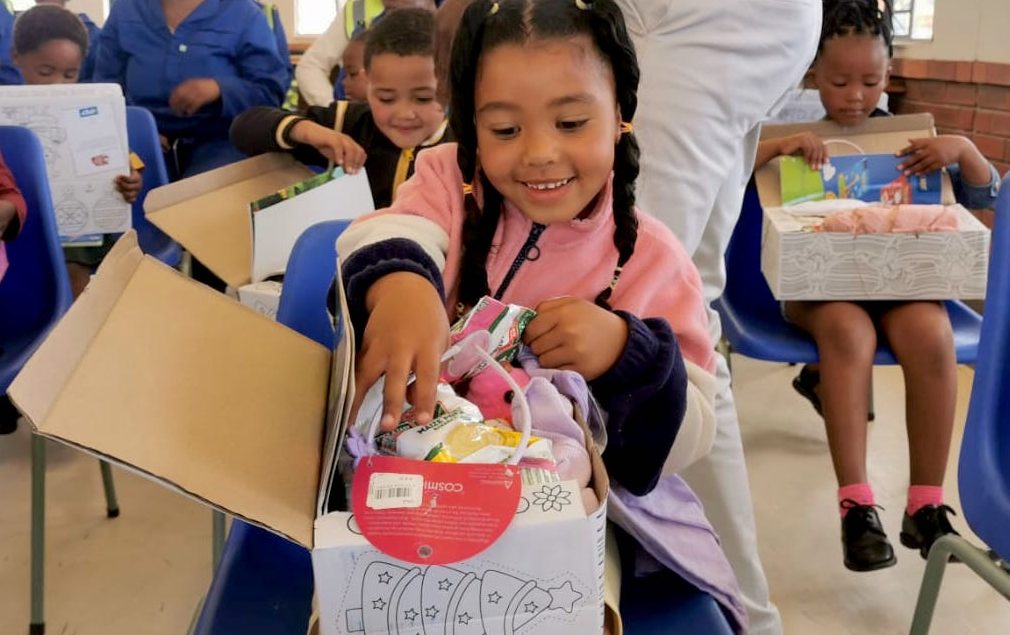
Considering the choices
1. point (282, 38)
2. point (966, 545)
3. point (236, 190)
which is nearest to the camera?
point (966, 545)

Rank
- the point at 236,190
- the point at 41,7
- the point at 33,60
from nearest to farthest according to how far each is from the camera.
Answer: the point at 236,190, the point at 33,60, the point at 41,7

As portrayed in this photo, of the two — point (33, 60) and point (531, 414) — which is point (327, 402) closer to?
point (531, 414)

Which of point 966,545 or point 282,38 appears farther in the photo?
point 282,38

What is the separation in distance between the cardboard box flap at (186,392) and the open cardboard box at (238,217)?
2.35ft

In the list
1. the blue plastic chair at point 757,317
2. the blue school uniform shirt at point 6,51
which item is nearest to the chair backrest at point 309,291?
the blue plastic chair at point 757,317

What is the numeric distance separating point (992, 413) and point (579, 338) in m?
0.57

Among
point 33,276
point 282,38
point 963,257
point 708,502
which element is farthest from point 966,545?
point 282,38

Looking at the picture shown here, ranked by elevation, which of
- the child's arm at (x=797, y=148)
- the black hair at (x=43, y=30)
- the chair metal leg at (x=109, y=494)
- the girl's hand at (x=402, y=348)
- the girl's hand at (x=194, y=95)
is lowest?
the chair metal leg at (x=109, y=494)

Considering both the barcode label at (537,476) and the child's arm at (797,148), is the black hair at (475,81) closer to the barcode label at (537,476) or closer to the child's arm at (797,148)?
the barcode label at (537,476)

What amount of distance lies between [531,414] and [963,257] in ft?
4.14

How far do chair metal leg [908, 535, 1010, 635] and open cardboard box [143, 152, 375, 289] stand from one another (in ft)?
3.18

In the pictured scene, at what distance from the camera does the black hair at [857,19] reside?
192 centimetres

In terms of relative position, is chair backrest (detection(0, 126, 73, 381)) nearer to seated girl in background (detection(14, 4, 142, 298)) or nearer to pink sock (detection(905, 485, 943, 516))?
seated girl in background (detection(14, 4, 142, 298))

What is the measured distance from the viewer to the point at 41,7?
2857 millimetres
